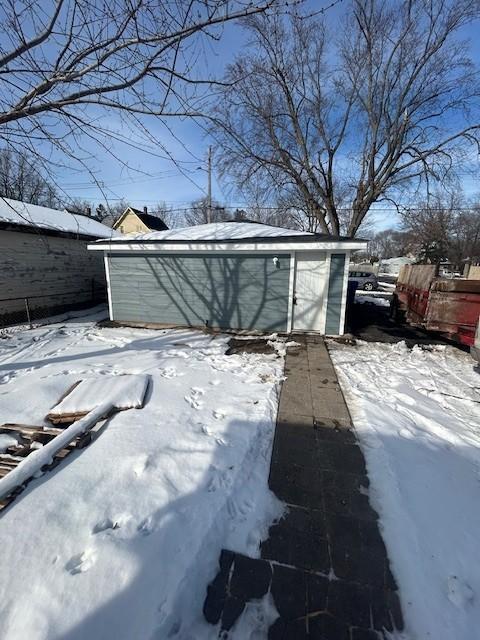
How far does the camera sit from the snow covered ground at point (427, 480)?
1.67 meters

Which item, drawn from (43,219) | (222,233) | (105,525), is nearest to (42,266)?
(43,219)

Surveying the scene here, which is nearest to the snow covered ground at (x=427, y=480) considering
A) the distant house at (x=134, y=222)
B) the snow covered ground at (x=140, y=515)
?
the snow covered ground at (x=140, y=515)

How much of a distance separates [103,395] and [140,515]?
2087mm

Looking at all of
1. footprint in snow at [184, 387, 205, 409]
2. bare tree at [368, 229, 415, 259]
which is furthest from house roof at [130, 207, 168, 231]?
bare tree at [368, 229, 415, 259]

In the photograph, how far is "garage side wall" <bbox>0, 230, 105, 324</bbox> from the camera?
8758 millimetres

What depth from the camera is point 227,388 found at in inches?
171

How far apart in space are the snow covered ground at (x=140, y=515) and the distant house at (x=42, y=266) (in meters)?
6.26

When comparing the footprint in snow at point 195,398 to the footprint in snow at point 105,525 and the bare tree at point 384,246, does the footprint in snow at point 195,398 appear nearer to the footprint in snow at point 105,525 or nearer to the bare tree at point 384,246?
the footprint in snow at point 105,525

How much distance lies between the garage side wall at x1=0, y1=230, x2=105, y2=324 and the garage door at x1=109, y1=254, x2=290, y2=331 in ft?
8.30

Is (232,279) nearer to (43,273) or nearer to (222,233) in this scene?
(222,233)

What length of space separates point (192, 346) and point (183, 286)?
2.36m

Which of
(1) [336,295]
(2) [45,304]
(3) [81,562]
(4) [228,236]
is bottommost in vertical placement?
(3) [81,562]

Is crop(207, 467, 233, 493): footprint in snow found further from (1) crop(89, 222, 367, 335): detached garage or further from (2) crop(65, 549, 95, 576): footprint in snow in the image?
(1) crop(89, 222, 367, 335): detached garage

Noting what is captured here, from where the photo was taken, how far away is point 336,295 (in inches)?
286
